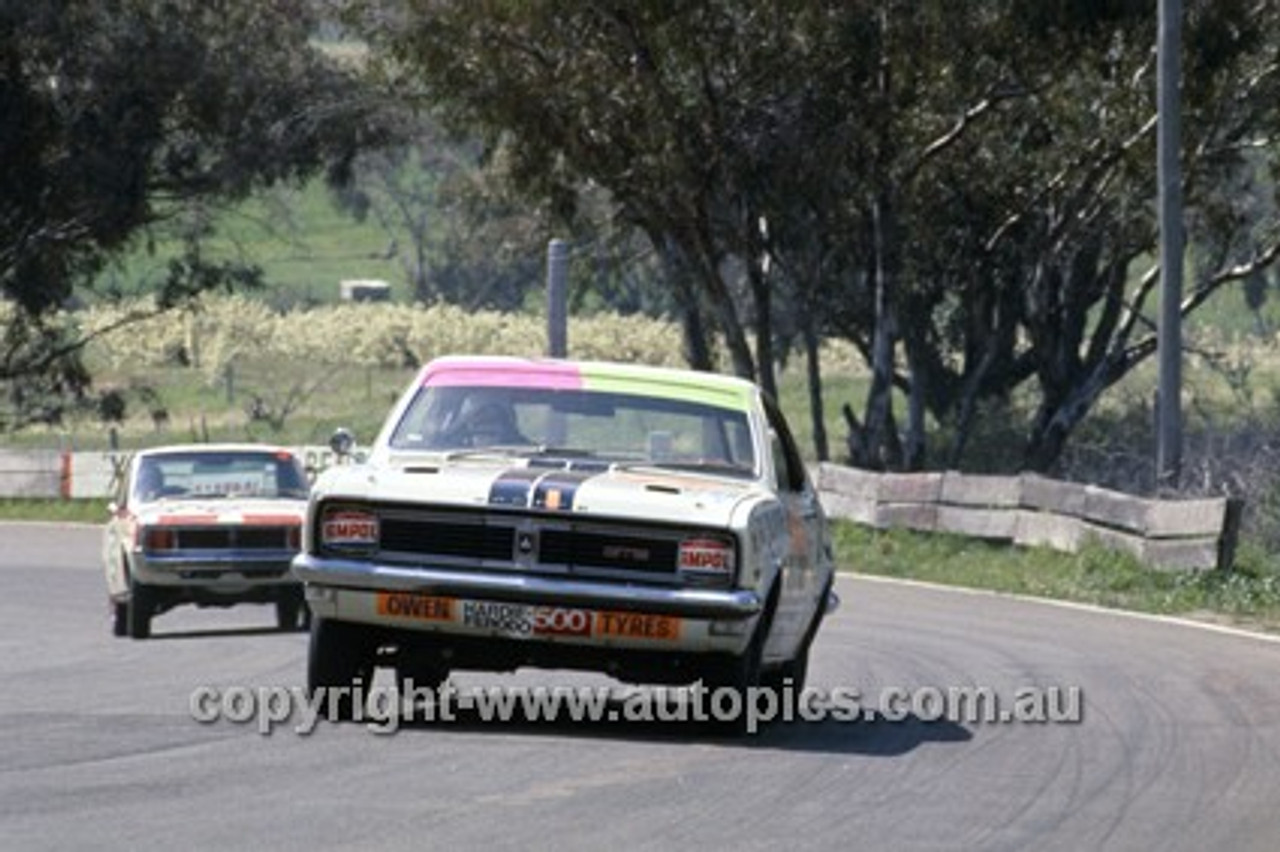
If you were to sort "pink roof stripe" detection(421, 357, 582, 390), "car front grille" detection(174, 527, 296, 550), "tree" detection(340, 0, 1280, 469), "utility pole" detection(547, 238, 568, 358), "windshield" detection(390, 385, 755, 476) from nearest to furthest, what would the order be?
"windshield" detection(390, 385, 755, 476), "pink roof stripe" detection(421, 357, 582, 390), "car front grille" detection(174, 527, 296, 550), "utility pole" detection(547, 238, 568, 358), "tree" detection(340, 0, 1280, 469)

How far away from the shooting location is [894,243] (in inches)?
1682

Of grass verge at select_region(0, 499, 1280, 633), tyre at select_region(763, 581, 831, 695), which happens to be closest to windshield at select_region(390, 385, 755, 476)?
tyre at select_region(763, 581, 831, 695)

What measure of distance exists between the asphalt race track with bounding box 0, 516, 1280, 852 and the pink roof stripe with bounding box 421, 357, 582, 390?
1.69 meters

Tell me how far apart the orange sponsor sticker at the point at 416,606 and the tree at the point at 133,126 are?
36.0 metres

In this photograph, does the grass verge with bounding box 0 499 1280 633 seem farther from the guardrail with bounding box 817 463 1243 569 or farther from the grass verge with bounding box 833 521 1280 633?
the guardrail with bounding box 817 463 1243 569

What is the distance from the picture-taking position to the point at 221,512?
22.5 metres

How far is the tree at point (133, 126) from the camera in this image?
48.0m

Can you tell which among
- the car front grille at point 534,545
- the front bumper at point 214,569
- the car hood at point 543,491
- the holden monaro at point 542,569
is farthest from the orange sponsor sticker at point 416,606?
the front bumper at point 214,569

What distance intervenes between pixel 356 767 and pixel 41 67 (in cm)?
3824

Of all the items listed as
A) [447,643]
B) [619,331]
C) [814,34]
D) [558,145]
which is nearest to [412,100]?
[558,145]

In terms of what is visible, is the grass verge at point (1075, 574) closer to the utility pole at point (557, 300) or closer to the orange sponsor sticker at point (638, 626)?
the utility pole at point (557, 300)

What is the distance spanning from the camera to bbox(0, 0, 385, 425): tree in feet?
157

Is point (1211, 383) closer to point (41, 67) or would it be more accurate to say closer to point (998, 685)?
point (41, 67)

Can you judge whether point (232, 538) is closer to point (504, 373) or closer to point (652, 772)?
point (504, 373)
